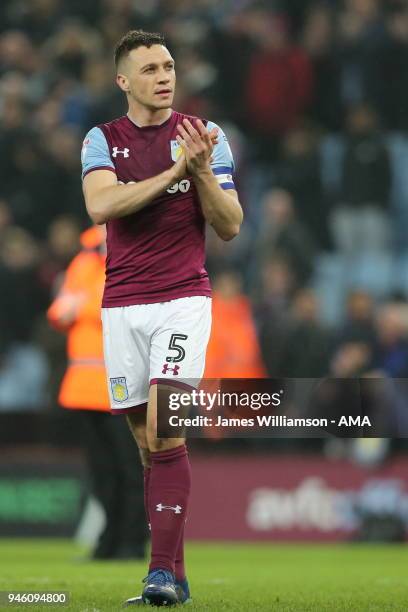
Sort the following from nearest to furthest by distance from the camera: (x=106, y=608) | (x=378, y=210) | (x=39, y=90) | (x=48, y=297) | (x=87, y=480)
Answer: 1. (x=106, y=608)
2. (x=87, y=480)
3. (x=48, y=297)
4. (x=378, y=210)
5. (x=39, y=90)

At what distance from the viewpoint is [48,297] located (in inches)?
543

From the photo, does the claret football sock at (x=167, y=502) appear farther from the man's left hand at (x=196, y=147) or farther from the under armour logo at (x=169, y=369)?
the man's left hand at (x=196, y=147)

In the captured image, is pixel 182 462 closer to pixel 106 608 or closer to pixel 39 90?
pixel 106 608

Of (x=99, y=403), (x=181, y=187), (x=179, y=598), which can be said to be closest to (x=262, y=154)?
(x=99, y=403)

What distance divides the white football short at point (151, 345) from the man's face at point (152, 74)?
2.80 feet

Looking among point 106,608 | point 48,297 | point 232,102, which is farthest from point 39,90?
point 106,608

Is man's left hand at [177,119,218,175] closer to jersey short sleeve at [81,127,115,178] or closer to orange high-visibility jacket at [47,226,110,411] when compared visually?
jersey short sleeve at [81,127,115,178]

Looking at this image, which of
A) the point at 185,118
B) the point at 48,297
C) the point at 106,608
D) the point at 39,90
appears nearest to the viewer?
the point at 106,608

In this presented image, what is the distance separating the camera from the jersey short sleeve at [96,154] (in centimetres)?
614

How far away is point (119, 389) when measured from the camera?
6.18 meters

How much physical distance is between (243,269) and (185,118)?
26.1ft

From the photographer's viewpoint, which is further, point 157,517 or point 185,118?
point 185,118

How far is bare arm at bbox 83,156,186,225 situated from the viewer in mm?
5883

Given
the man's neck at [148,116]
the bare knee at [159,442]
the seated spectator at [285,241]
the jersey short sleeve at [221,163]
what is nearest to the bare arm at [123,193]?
the jersey short sleeve at [221,163]
